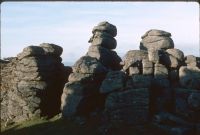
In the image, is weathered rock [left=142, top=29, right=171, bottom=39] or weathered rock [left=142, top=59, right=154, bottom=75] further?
weathered rock [left=142, top=29, right=171, bottom=39]

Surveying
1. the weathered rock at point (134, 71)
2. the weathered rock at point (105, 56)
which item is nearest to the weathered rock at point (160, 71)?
the weathered rock at point (134, 71)

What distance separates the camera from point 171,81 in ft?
130

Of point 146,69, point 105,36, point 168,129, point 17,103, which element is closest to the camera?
point 168,129

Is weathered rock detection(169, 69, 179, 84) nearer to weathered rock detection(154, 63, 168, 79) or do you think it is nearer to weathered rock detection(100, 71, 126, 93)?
weathered rock detection(154, 63, 168, 79)

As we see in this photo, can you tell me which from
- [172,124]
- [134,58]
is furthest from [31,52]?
[172,124]

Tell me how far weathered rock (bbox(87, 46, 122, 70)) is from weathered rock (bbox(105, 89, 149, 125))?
10.7 m

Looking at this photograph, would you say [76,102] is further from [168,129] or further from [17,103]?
[168,129]

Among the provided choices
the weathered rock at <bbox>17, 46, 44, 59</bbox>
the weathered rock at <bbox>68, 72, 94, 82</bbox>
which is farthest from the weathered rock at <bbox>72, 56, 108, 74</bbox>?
the weathered rock at <bbox>17, 46, 44, 59</bbox>

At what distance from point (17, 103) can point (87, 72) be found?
31.7ft

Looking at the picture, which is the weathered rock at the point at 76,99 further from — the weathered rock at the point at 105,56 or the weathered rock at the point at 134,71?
the weathered rock at the point at 105,56

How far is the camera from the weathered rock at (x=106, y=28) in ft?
164

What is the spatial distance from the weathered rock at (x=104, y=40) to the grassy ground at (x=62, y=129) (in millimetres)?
13306

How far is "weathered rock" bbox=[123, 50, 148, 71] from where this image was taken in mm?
40281

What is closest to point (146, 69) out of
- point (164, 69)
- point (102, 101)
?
point (164, 69)
